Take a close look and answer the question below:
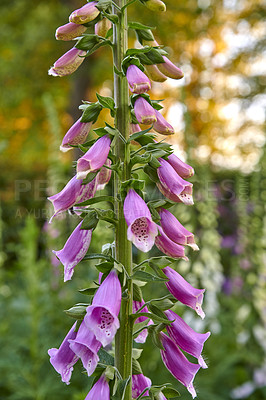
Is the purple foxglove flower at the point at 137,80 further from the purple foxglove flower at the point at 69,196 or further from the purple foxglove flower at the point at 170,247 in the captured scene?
the purple foxglove flower at the point at 170,247

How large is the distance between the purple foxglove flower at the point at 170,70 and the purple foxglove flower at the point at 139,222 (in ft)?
1.49

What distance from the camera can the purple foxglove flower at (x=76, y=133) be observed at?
1.26 m

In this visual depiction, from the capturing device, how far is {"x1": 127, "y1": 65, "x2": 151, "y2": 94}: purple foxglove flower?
3.66 ft

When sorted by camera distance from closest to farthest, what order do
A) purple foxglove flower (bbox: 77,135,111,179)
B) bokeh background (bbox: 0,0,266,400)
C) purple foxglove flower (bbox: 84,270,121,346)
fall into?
purple foxglove flower (bbox: 84,270,121,346), purple foxglove flower (bbox: 77,135,111,179), bokeh background (bbox: 0,0,266,400)

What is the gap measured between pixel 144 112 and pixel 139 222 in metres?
0.28

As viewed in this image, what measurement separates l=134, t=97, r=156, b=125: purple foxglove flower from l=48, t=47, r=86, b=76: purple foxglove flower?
292 mm

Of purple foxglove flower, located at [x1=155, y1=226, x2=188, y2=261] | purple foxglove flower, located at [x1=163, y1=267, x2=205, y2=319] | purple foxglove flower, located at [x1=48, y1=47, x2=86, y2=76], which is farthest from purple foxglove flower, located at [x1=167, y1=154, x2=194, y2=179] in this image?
purple foxglove flower, located at [x1=48, y1=47, x2=86, y2=76]

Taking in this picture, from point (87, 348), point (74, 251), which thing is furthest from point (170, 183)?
point (87, 348)

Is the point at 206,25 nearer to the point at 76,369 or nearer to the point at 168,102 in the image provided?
the point at 168,102

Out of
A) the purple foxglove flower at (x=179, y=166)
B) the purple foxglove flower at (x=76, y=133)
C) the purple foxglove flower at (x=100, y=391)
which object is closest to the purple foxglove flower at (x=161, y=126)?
the purple foxglove flower at (x=179, y=166)

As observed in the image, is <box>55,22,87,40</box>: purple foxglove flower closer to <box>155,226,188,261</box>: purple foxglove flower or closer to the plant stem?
Answer: the plant stem

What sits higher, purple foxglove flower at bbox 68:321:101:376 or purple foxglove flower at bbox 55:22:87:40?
purple foxglove flower at bbox 55:22:87:40

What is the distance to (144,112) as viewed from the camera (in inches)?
44.1

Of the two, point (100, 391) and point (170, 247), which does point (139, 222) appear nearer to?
point (170, 247)
